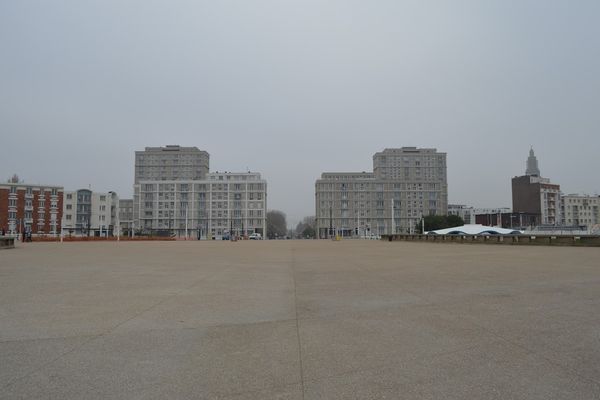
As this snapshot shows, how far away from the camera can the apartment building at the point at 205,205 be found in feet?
464

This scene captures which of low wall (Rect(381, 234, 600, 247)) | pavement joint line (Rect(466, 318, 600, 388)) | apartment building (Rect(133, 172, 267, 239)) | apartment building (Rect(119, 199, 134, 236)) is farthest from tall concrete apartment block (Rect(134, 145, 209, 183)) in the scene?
pavement joint line (Rect(466, 318, 600, 388))

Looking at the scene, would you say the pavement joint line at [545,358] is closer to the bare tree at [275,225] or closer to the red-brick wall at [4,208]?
the red-brick wall at [4,208]

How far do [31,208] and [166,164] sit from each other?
61.2 metres

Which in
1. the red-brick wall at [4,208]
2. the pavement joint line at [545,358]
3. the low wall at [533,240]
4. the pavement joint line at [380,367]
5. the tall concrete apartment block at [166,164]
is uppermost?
the tall concrete apartment block at [166,164]

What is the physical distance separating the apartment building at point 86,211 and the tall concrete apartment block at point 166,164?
35692 millimetres

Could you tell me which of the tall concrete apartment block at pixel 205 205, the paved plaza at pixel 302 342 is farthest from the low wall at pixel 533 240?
the tall concrete apartment block at pixel 205 205

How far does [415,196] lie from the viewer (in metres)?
160

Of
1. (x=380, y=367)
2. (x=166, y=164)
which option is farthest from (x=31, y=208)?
(x=380, y=367)

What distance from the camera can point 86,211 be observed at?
125 m

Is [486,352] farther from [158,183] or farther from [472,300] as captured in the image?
[158,183]

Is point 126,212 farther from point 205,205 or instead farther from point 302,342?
point 302,342

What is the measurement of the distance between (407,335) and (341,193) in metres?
154

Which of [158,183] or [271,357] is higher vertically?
[158,183]

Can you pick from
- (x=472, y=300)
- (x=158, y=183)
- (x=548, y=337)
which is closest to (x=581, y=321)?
(x=548, y=337)
